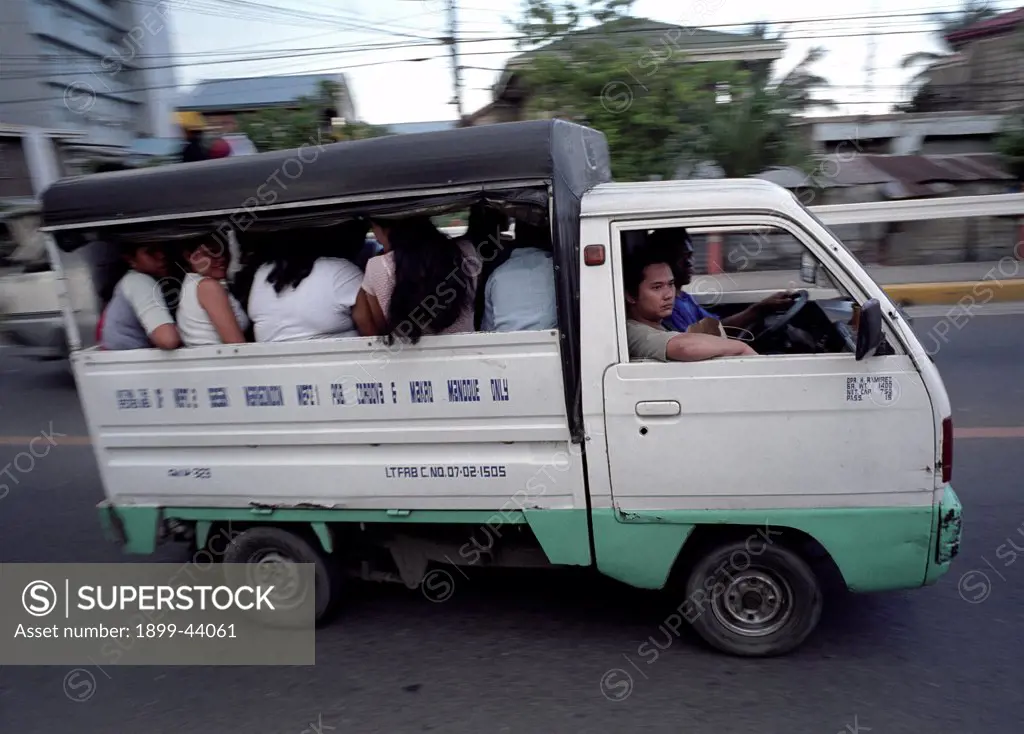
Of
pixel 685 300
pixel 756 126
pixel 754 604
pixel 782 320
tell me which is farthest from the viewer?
pixel 756 126

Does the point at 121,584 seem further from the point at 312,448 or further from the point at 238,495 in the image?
the point at 312,448

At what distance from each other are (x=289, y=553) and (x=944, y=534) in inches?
109

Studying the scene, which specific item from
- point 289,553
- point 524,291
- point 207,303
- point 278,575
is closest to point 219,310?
point 207,303

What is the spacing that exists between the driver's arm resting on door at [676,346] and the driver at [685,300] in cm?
42

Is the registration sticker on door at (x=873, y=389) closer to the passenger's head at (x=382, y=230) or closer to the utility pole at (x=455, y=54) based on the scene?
the passenger's head at (x=382, y=230)

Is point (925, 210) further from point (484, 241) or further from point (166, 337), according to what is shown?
point (166, 337)

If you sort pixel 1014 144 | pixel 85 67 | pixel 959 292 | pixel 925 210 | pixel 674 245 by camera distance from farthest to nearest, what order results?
pixel 85 67
pixel 1014 144
pixel 959 292
pixel 925 210
pixel 674 245

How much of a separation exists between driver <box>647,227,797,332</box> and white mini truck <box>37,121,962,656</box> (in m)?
0.32

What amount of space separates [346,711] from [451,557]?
76 cm

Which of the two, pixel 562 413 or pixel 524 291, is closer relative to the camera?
pixel 562 413

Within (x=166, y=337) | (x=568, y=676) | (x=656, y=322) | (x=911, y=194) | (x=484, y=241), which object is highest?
(x=484, y=241)

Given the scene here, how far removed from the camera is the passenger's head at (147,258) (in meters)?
3.75

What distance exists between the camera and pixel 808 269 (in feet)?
12.5

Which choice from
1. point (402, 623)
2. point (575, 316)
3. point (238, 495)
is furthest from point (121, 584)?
point (575, 316)
